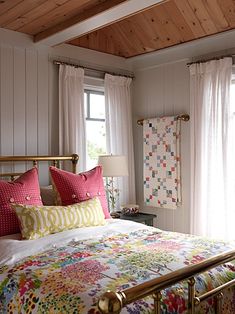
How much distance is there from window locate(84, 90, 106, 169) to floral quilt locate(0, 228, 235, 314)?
193 centimetres

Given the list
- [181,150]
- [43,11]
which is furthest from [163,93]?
[43,11]

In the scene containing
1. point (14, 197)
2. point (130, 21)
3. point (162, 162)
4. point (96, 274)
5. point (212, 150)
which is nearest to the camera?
point (96, 274)

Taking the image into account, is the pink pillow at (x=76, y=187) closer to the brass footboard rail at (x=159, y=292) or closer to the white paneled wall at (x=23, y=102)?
the white paneled wall at (x=23, y=102)

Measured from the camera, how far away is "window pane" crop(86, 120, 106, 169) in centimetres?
418

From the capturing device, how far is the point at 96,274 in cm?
177

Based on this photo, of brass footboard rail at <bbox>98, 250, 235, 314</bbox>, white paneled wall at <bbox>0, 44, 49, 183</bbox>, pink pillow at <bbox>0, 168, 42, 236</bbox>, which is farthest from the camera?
white paneled wall at <bbox>0, 44, 49, 183</bbox>

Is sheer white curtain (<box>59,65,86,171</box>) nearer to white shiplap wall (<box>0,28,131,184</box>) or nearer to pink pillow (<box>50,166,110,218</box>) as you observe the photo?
white shiplap wall (<box>0,28,131,184</box>)

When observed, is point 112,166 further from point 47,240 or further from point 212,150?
point 47,240

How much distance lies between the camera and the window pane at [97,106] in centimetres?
421

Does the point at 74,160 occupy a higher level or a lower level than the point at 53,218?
higher

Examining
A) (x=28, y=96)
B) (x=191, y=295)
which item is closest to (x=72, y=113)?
(x=28, y=96)

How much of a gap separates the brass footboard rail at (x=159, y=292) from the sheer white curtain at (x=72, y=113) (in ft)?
7.55

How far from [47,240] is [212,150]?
1.99 metres

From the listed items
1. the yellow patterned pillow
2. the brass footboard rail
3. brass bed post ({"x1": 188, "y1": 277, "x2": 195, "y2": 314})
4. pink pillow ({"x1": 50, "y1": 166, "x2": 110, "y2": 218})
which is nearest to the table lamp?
pink pillow ({"x1": 50, "y1": 166, "x2": 110, "y2": 218})
